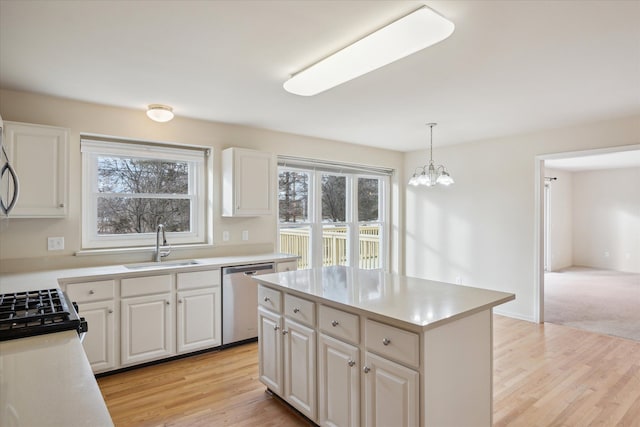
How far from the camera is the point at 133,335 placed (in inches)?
125

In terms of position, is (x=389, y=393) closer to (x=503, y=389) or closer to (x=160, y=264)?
(x=503, y=389)

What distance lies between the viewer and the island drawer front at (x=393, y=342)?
1704mm

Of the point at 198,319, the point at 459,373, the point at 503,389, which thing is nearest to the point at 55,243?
the point at 198,319

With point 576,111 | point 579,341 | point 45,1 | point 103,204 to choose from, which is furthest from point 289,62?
point 579,341

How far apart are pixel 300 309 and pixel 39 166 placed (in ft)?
7.88

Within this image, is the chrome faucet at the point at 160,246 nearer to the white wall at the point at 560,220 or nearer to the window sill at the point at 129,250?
the window sill at the point at 129,250

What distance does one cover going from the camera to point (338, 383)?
2.08 meters

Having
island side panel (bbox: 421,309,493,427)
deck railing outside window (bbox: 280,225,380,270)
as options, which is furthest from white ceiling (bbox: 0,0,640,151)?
deck railing outside window (bbox: 280,225,380,270)

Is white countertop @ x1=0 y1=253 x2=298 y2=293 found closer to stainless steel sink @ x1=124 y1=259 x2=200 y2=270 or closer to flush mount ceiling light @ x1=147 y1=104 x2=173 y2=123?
stainless steel sink @ x1=124 y1=259 x2=200 y2=270

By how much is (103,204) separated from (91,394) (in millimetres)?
3139

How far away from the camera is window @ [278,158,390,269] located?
4980mm

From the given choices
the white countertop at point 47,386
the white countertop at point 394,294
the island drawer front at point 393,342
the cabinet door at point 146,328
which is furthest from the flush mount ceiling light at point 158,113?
the island drawer front at point 393,342

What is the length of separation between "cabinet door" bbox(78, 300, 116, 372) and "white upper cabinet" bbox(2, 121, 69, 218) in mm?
812

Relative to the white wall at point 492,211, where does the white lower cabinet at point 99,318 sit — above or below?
below
